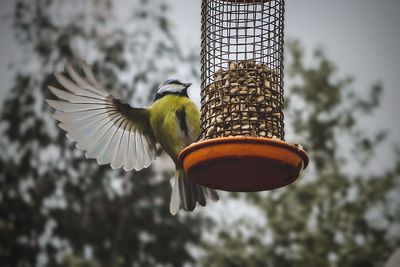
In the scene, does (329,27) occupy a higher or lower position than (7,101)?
higher

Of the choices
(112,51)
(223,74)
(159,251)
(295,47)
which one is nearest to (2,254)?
(159,251)

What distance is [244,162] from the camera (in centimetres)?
436

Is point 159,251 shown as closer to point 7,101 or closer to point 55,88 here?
point 7,101

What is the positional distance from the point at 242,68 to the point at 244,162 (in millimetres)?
926

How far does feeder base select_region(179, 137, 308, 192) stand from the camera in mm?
4328

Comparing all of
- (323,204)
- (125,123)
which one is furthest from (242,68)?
(323,204)

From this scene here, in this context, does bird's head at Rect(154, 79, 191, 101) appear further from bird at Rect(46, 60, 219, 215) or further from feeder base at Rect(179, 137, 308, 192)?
feeder base at Rect(179, 137, 308, 192)

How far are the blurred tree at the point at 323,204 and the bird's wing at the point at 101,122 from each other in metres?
7.36

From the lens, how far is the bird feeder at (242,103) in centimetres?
438

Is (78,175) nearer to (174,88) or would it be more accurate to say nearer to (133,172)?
(133,172)

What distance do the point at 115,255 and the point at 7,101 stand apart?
143 inches

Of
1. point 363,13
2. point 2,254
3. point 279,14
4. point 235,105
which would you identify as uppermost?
point 363,13

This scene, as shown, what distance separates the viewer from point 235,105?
16.3ft

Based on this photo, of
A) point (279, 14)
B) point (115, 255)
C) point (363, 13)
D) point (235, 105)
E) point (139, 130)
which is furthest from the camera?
point (363, 13)
